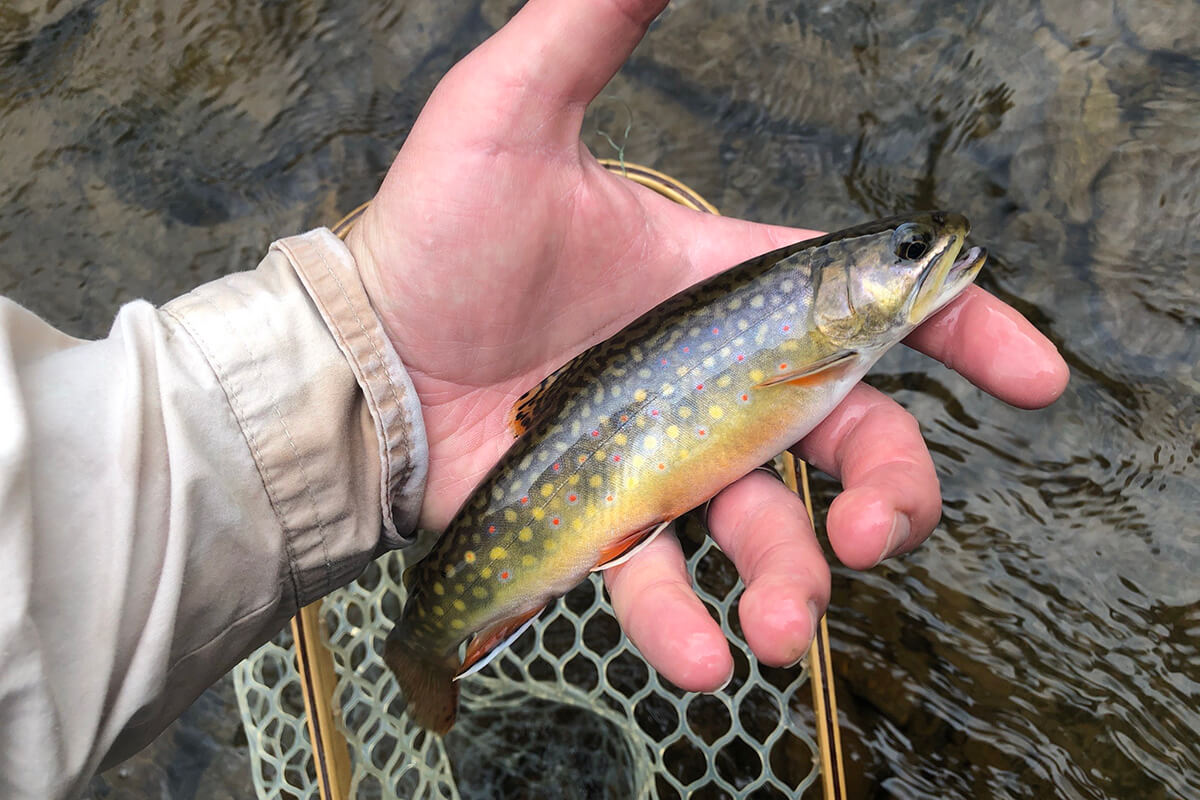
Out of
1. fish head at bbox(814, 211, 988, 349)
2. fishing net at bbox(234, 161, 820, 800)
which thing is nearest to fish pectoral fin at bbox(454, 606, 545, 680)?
fishing net at bbox(234, 161, 820, 800)

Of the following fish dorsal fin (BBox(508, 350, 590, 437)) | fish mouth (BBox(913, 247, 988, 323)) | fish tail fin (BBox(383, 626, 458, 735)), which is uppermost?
fish mouth (BBox(913, 247, 988, 323))

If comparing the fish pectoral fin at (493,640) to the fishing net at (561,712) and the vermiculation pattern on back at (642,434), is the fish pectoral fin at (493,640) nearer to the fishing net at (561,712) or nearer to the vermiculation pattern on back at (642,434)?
the vermiculation pattern on back at (642,434)

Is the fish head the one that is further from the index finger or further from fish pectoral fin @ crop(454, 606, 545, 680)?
fish pectoral fin @ crop(454, 606, 545, 680)

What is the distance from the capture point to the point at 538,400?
6.93ft

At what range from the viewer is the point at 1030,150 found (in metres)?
3.08

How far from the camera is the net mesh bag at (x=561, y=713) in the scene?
2766 millimetres

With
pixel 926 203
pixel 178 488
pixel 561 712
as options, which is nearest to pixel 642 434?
pixel 178 488

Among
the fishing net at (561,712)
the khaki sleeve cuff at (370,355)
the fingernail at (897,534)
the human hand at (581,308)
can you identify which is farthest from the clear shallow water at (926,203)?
the khaki sleeve cuff at (370,355)

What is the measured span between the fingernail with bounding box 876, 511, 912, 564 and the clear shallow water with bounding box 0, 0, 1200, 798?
1266mm

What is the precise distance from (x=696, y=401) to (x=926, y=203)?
1.64 m

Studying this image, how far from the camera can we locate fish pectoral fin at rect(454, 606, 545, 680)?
2029mm

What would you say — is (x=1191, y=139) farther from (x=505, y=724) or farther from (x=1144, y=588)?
(x=505, y=724)

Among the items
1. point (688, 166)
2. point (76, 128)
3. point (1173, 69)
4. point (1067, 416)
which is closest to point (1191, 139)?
point (1173, 69)

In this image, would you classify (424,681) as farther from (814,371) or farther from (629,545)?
(814,371)
